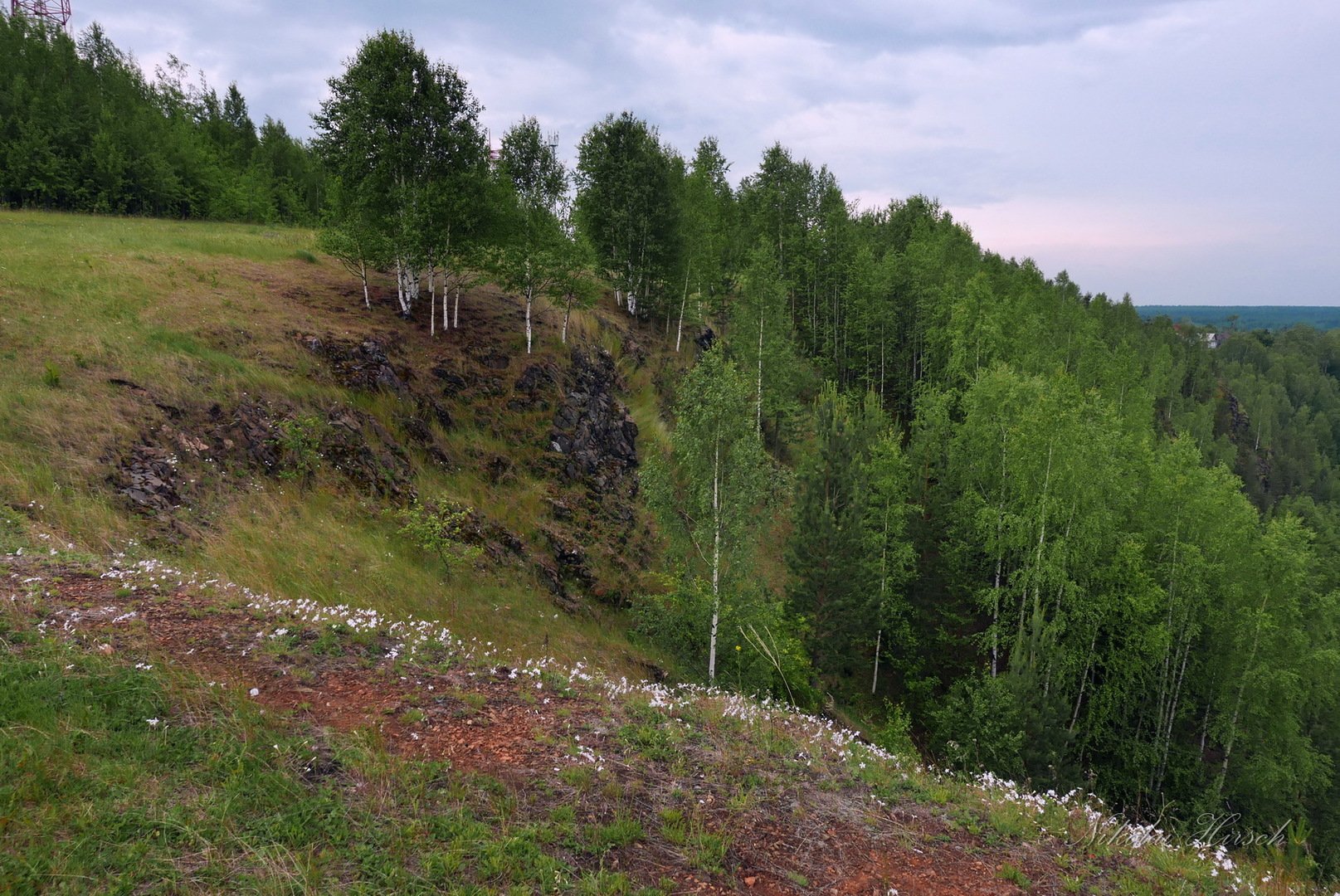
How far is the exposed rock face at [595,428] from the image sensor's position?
26.5m

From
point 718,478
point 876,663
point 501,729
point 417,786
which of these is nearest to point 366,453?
point 718,478

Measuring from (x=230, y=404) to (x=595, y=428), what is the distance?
47.7 ft

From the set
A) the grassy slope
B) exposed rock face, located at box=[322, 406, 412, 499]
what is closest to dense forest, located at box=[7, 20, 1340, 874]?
the grassy slope

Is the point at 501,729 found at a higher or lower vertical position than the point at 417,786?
lower

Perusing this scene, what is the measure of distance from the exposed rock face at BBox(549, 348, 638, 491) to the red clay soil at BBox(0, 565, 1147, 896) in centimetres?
1680

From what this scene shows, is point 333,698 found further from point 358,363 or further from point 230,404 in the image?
point 358,363

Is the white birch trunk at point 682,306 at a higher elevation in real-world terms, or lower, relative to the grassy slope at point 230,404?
higher

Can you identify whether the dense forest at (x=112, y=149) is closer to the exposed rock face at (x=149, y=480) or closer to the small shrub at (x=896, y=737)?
the exposed rock face at (x=149, y=480)

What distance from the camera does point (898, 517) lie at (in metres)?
26.8

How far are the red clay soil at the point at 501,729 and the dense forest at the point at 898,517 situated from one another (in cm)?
610

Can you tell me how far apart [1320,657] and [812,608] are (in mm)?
17839

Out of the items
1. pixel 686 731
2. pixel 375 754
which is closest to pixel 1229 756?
pixel 686 731

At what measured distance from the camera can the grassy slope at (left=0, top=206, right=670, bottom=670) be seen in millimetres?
13000

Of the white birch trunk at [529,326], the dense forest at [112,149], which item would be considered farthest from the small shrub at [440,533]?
the dense forest at [112,149]
